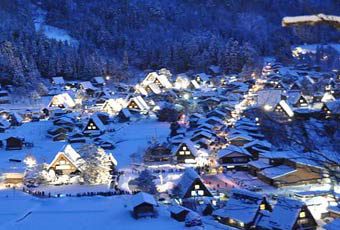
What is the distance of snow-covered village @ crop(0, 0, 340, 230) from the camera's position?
5.76 metres

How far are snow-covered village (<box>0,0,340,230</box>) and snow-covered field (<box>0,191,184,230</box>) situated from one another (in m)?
0.04

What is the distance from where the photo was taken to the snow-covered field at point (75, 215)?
8.85m

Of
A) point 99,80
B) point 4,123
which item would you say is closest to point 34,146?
point 4,123

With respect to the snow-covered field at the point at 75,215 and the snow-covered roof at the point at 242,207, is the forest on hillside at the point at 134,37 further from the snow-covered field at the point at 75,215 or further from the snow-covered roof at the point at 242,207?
the snow-covered field at the point at 75,215

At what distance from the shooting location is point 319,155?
2035mm

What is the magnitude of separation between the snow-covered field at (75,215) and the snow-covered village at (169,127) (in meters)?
0.04

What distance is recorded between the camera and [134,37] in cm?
4031

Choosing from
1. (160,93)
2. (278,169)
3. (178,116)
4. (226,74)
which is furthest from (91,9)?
(278,169)

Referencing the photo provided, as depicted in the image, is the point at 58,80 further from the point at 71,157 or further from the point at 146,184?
the point at 146,184

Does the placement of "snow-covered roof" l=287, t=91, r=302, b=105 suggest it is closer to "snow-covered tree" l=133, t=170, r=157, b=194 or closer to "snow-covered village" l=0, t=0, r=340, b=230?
"snow-covered village" l=0, t=0, r=340, b=230

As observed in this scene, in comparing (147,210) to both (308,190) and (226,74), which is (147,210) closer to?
(308,190)

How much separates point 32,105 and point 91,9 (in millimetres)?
24418

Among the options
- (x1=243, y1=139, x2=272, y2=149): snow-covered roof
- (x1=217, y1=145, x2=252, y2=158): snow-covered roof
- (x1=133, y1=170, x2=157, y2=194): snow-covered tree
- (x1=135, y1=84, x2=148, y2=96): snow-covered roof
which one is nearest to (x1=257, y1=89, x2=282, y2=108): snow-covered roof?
(x1=243, y1=139, x2=272, y2=149): snow-covered roof

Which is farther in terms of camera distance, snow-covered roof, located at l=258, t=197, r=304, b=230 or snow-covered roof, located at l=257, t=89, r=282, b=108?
snow-covered roof, located at l=257, t=89, r=282, b=108
